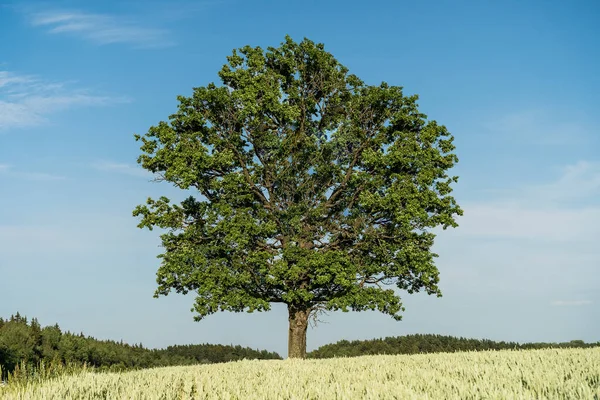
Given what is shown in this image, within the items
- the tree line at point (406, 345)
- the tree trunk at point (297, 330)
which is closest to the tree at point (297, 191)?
the tree trunk at point (297, 330)

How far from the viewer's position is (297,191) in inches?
977

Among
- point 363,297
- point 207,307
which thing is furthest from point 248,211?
point 363,297

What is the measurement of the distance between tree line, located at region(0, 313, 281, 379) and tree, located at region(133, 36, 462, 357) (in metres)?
4.33

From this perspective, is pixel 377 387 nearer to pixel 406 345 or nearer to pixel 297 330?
pixel 297 330

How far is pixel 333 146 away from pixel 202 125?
254 inches

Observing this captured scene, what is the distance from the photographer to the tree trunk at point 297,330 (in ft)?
80.4

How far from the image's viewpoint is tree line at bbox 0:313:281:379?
793 inches

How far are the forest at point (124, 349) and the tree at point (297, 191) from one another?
446 centimetres

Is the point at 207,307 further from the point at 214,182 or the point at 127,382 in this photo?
the point at 127,382

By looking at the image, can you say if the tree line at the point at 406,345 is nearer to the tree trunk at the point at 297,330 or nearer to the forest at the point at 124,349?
the forest at the point at 124,349

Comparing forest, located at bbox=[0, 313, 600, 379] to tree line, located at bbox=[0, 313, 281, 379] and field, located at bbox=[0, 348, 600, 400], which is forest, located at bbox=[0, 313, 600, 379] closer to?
tree line, located at bbox=[0, 313, 281, 379]

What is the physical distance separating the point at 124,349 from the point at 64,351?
4791mm

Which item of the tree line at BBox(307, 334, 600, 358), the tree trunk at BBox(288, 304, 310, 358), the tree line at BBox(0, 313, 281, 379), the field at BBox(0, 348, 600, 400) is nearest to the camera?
the field at BBox(0, 348, 600, 400)

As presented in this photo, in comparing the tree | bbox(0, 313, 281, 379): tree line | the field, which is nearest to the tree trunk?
the tree
